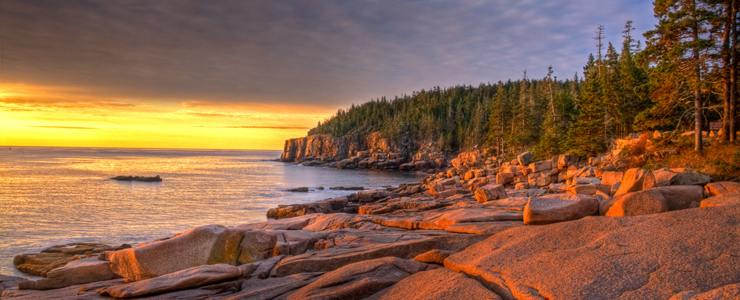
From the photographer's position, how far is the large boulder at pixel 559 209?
10.1 metres

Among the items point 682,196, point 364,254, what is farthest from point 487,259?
point 682,196

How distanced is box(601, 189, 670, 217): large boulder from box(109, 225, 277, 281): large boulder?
9.54 m

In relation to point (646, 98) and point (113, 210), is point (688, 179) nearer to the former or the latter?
point (646, 98)

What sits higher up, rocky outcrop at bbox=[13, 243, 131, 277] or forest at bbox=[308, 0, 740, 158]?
forest at bbox=[308, 0, 740, 158]

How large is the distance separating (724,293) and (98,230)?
28003 millimetres

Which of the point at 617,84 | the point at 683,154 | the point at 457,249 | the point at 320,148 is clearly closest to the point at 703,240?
the point at 457,249

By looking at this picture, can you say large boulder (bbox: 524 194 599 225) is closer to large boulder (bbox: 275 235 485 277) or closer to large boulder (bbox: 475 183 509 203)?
large boulder (bbox: 275 235 485 277)

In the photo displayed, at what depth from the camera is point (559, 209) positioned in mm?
10141

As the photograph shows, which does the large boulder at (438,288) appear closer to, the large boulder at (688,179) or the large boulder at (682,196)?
the large boulder at (682,196)

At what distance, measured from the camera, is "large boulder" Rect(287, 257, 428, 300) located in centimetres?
683

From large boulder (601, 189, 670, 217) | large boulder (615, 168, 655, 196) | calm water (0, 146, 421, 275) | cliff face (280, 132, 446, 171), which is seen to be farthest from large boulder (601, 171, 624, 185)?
cliff face (280, 132, 446, 171)

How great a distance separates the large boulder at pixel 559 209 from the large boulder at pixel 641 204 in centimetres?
62

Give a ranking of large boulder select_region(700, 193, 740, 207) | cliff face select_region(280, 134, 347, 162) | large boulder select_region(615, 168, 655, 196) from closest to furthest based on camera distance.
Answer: large boulder select_region(700, 193, 740, 207) → large boulder select_region(615, 168, 655, 196) → cliff face select_region(280, 134, 347, 162)

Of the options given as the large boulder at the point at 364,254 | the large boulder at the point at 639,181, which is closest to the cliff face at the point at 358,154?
the large boulder at the point at 639,181
